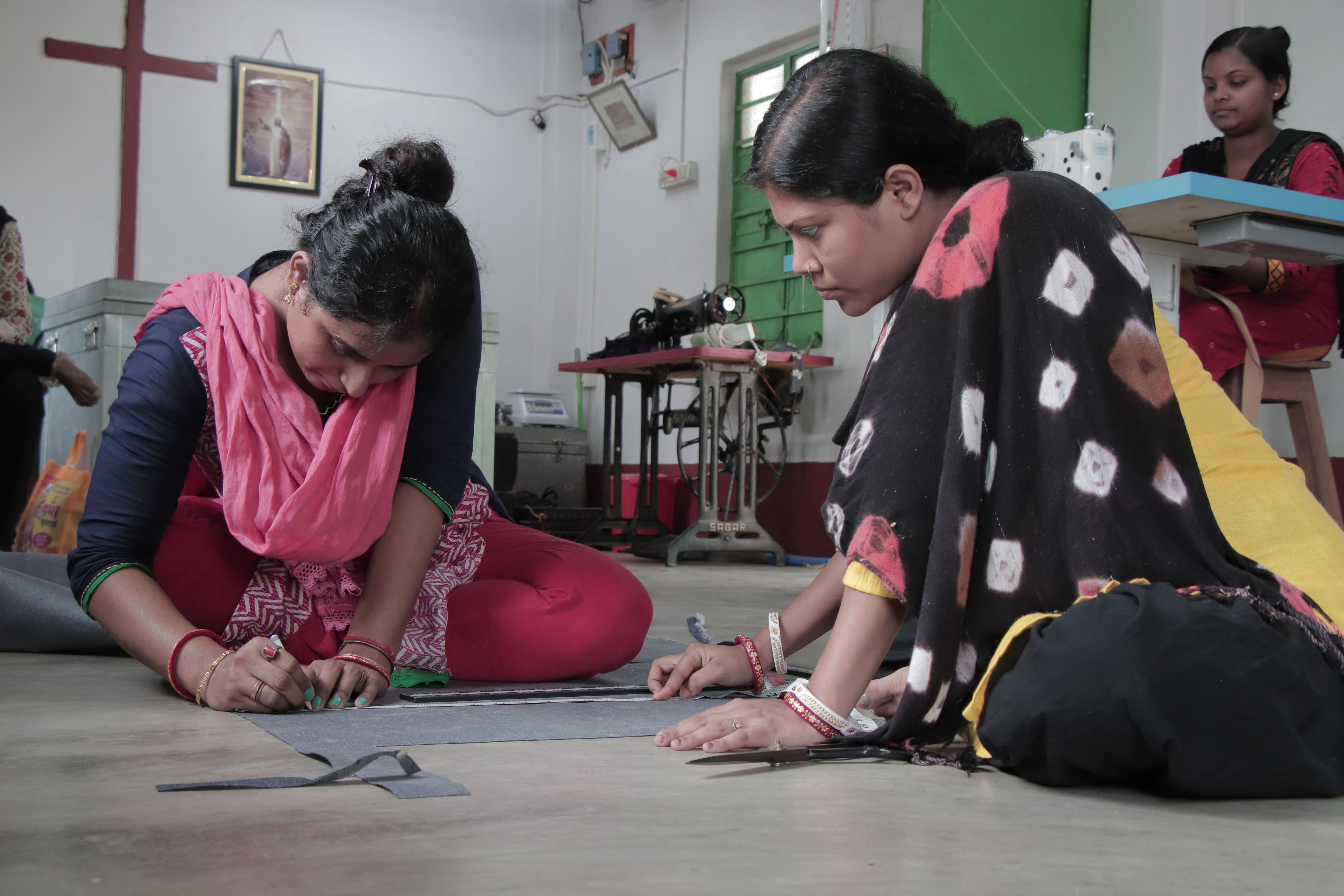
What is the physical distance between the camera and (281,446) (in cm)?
165

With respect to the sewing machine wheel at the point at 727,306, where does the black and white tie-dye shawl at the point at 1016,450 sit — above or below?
below

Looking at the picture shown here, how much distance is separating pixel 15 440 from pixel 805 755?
3353mm

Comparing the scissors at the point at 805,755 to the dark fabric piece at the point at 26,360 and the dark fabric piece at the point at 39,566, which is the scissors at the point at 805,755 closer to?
the dark fabric piece at the point at 39,566

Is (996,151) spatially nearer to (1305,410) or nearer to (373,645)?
(373,645)

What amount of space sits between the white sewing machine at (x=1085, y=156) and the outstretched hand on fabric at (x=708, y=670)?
1692 mm

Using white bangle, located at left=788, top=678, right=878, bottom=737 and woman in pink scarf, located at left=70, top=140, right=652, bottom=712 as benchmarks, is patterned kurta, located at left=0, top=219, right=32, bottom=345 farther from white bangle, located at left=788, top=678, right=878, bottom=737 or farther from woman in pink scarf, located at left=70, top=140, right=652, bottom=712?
white bangle, located at left=788, top=678, right=878, bottom=737

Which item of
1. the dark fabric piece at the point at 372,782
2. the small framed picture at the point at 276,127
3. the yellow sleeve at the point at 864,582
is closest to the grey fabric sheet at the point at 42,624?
the dark fabric piece at the point at 372,782

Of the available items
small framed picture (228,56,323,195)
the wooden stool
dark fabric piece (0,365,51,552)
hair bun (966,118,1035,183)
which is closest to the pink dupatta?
hair bun (966,118,1035,183)

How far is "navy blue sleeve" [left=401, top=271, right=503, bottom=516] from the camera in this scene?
178 centimetres

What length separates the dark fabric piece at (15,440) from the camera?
3691 millimetres

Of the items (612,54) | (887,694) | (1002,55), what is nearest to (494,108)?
(612,54)

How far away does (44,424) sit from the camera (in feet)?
16.7

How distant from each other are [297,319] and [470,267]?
0.80 ft

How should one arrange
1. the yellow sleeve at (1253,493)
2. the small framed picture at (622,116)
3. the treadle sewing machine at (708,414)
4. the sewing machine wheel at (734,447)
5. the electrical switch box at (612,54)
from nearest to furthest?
the yellow sleeve at (1253,493), the treadle sewing machine at (708,414), the sewing machine wheel at (734,447), the small framed picture at (622,116), the electrical switch box at (612,54)
